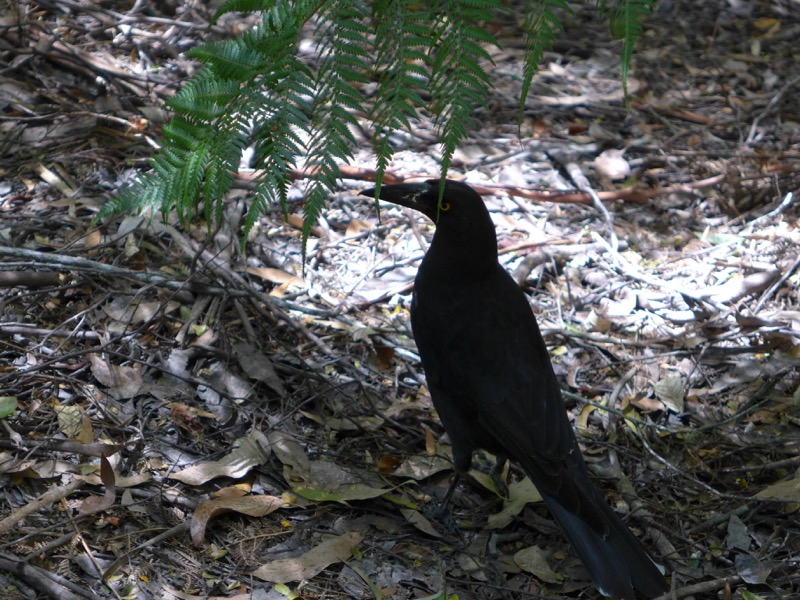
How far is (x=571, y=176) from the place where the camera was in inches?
199

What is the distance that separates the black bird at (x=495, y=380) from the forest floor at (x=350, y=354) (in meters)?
0.20

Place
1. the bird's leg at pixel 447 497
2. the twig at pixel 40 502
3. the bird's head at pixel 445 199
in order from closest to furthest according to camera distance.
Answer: the twig at pixel 40 502, the bird's leg at pixel 447 497, the bird's head at pixel 445 199

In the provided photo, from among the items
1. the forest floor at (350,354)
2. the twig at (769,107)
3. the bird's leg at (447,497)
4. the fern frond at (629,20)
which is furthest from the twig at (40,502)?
the twig at (769,107)

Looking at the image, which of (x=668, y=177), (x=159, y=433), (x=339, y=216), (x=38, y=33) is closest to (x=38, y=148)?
(x=38, y=33)

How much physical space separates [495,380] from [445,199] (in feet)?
2.36

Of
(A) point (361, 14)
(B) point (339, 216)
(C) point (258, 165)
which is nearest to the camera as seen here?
(A) point (361, 14)

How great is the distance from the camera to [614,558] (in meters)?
2.86

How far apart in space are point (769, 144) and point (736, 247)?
120cm

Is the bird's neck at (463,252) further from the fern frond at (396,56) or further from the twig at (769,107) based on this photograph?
the twig at (769,107)

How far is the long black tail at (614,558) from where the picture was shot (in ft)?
9.23

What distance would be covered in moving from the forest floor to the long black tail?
9 centimetres

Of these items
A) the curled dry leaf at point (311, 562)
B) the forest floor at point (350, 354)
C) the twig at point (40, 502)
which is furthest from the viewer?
the forest floor at point (350, 354)

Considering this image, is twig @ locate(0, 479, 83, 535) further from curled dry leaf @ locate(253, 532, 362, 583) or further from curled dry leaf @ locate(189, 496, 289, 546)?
curled dry leaf @ locate(253, 532, 362, 583)

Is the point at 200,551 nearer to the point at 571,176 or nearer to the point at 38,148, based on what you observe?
the point at 38,148
